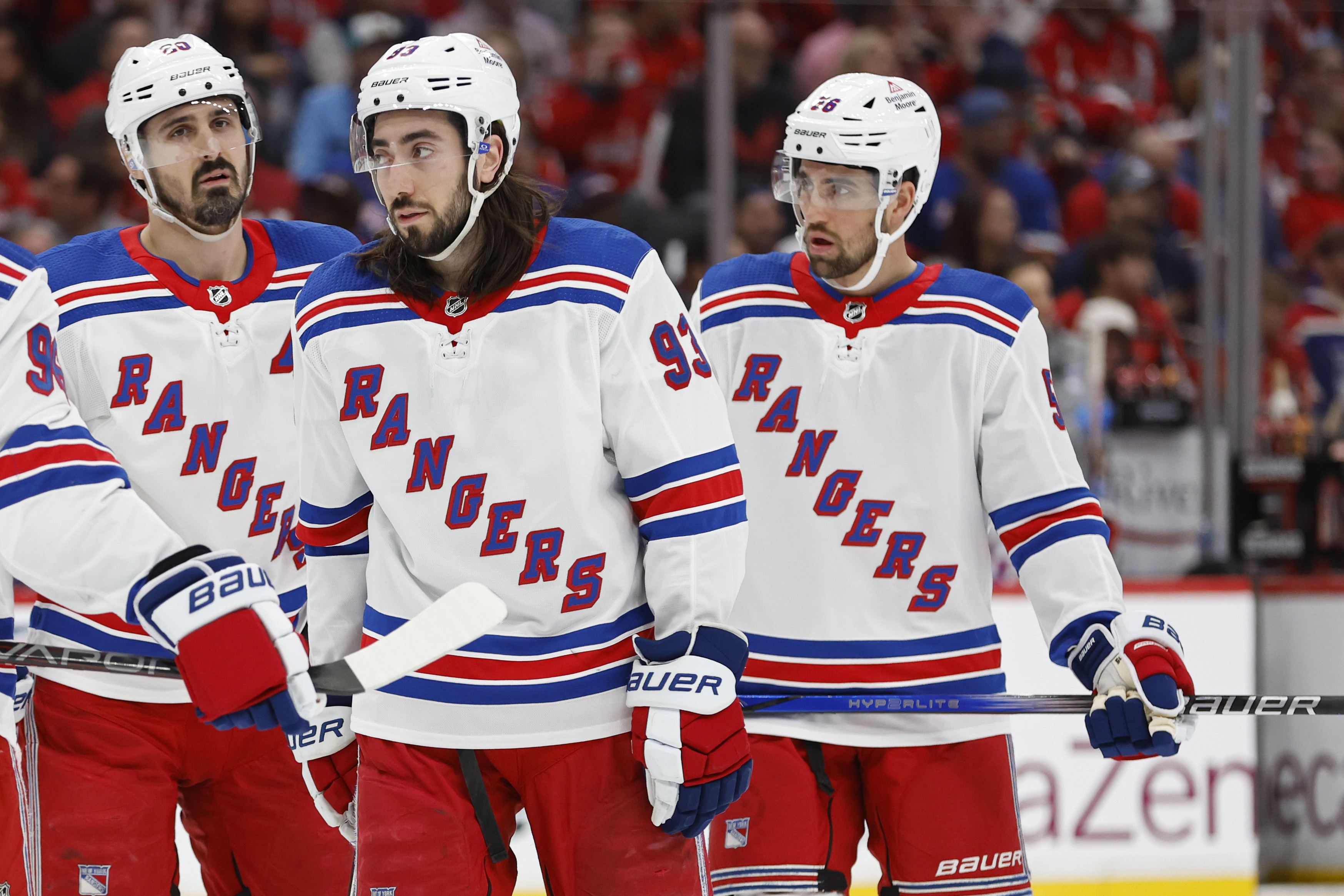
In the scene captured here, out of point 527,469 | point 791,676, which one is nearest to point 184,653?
point 527,469

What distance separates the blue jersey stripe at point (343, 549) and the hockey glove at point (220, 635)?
40 centimetres

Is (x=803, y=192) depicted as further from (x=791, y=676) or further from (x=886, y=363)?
(x=791, y=676)

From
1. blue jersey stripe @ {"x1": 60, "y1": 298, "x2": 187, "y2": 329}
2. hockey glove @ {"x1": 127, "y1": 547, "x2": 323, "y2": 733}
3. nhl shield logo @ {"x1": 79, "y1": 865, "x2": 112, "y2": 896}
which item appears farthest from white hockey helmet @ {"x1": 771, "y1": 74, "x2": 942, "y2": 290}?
nhl shield logo @ {"x1": 79, "y1": 865, "x2": 112, "y2": 896}

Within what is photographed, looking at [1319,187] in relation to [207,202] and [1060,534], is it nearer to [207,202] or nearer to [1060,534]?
[1060,534]

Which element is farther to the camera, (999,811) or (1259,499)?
(1259,499)

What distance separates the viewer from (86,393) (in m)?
2.72

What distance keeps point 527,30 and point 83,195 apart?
191 cm

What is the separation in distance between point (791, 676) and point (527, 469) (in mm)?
686

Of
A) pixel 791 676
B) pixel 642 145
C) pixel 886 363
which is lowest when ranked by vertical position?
pixel 791 676

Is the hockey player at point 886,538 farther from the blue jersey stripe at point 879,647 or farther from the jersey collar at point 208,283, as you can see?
the jersey collar at point 208,283

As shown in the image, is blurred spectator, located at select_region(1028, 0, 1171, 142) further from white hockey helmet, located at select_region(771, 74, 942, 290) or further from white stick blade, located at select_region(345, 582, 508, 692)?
white stick blade, located at select_region(345, 582, 508, 692)

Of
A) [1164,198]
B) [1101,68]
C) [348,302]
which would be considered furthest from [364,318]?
[1101,68]

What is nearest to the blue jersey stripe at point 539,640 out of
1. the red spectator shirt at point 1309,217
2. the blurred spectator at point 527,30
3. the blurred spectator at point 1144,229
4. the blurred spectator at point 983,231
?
the blurred spectator at point 983,231

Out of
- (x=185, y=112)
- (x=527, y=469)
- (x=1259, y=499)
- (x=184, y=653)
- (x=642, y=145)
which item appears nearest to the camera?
(x=184, y=653)
